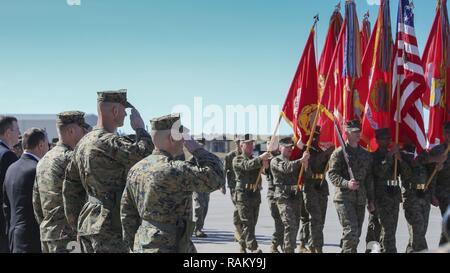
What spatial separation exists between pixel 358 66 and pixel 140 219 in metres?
6.52

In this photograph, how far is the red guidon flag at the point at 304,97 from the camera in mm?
9633

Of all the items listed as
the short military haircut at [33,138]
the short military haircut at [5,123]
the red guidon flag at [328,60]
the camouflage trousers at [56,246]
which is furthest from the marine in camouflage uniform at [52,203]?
the red guidon flag at [328,60]

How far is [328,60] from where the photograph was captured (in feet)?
35.3

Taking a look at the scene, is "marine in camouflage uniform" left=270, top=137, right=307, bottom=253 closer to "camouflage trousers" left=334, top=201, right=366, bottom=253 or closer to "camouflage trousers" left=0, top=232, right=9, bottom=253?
"camouflage trousers" left=334, top=201, right=366, bottom=253

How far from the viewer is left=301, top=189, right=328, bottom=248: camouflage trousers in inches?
365

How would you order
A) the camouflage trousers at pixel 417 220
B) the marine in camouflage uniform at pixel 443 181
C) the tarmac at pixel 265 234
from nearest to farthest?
the camouflage trousers at pixel 417 220 < the marine in camouflage uniform at pixel 443 181 < the tarmac at pixel 265 234

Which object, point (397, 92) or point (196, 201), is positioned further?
point (196, 201)

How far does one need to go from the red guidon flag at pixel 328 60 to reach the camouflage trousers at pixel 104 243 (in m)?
5.46

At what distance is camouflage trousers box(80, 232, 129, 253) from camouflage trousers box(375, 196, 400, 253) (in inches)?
188

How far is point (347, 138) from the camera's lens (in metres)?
8.80

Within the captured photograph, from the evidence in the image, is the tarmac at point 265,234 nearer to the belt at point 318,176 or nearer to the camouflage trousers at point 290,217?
the camouflage trousers at point 290,217

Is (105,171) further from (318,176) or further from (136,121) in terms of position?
(318,176)
